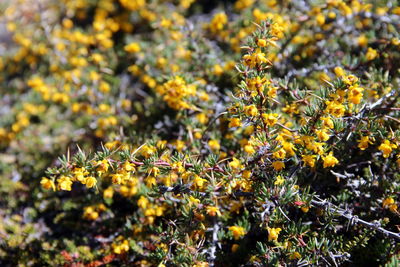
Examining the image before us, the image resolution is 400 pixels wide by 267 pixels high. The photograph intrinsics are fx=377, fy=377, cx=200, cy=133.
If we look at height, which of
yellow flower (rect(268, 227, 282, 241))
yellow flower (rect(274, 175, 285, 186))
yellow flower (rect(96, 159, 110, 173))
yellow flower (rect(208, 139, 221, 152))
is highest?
yellow flower (rect(96, 159, 110, 173))

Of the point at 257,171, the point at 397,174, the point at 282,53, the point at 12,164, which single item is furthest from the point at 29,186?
the point at 397,174

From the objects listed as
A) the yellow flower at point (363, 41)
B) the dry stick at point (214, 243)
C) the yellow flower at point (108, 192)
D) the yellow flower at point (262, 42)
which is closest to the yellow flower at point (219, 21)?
the yellow flower at point (363, 41)

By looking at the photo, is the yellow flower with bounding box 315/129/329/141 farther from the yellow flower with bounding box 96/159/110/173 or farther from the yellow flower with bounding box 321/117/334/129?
the yellow flower with bounding box 96/159/110/173

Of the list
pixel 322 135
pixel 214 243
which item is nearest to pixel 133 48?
pixel 214 243

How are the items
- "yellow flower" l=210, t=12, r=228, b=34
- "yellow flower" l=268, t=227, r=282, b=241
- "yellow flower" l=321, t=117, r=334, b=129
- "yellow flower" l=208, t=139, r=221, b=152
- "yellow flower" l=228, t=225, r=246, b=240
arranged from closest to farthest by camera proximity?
"yellow flower" l=321, t=117, r=334, b=129 < "yellow flower" l=268, t=227, r=282, b=241 < "yellow flower" l=228, t=225, r=246, b=240 < "yellow flower" l=208, t=139, r=221, b=152 < "yellow flower" l=210, t=12, r=228, b=34

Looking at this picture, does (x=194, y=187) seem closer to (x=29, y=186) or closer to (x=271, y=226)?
(x=271, y=226)

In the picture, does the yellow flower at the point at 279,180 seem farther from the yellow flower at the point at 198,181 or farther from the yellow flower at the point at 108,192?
the yellow flower at the point at 108,192

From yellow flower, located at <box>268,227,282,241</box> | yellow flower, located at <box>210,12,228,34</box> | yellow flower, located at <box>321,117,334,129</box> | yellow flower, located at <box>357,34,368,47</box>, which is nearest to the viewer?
yellow flower, located at <box>321,117,334,129</box>

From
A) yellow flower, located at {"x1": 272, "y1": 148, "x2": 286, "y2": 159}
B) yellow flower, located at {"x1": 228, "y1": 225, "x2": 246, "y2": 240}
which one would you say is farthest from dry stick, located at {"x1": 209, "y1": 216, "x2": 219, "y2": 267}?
yellow flower, located at {"x1": 272, "y1": 148, "x2": 286, "y2": 159}

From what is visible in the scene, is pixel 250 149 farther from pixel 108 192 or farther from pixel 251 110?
pixel 108 192
